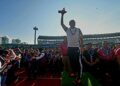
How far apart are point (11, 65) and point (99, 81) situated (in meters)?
3.89

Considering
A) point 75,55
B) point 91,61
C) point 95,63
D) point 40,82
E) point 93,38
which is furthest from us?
point 93,38

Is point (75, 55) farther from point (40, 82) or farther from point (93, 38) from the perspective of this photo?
point (93, 38)

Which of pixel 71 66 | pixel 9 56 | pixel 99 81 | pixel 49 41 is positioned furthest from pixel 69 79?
pixel 49 41

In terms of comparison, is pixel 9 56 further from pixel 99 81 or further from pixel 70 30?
pixel 99 81

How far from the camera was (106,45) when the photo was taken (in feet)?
34.0

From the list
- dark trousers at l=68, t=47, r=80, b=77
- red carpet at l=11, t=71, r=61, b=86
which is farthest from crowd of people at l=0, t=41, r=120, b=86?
red carpet at l=11, t=71, r=61, b=86

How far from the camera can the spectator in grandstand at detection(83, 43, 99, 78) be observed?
1098 cm

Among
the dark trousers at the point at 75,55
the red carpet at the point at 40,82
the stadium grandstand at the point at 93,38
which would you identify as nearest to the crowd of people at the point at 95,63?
the dark trousers at the point at 75,55

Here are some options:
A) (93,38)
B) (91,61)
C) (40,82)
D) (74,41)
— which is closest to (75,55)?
(74,41)

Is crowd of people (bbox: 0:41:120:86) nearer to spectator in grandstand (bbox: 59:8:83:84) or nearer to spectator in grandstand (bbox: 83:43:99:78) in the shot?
spectator in grandstand (bbox: 83:43:99:78)

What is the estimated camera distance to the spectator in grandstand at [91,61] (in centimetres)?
1098

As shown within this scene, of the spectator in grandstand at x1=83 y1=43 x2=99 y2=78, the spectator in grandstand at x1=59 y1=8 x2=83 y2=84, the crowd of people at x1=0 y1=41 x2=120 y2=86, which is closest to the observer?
the spectator in grandstand at x1=59 y1=8 x2=83 y2=84

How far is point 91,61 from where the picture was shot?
11.1 metres

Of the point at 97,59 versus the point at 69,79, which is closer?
the point at 69,79
